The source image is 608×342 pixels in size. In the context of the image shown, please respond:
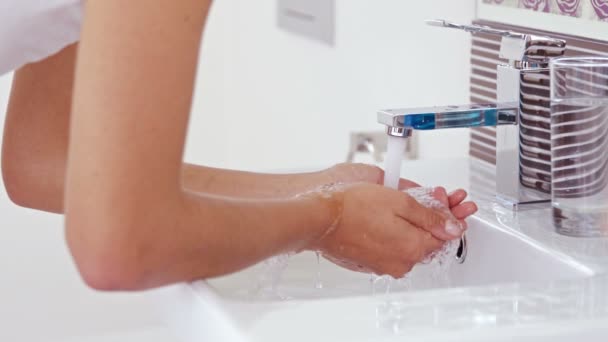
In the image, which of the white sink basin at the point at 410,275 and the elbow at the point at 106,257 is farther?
the white sink basin at the point at 410,275

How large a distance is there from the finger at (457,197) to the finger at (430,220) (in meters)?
0.03

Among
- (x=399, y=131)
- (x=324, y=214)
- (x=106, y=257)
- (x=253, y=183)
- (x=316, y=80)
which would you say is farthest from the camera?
(x=316, y=80)

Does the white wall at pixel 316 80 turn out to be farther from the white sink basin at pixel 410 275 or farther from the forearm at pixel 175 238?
the forearm at pixel 175 238

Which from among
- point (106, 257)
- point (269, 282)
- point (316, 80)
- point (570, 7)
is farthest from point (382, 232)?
point (316, 80)

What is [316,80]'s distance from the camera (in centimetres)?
202

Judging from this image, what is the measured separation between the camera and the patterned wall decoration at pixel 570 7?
112 centimetres

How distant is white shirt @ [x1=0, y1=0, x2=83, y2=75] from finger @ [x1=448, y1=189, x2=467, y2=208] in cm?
40

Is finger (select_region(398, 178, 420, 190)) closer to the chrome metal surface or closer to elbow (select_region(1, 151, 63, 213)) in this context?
the chrome metal surface

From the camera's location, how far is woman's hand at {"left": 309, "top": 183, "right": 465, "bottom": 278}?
3.04ft

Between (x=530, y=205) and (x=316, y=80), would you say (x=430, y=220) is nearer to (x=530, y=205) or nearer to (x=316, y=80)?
(x=530, y=205)

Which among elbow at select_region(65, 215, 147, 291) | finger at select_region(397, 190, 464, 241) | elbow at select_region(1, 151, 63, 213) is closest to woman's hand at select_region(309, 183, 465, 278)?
finger at select_region(397, 190, 464, 241)

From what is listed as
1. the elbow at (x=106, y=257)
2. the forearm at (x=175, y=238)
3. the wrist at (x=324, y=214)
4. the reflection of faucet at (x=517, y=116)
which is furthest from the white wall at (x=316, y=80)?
the elbow at (x=106, y=257)

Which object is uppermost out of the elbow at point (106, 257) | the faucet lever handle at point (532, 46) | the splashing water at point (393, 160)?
the faucet lever handle at point (532, 46)

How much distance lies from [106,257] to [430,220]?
36 centimetres
